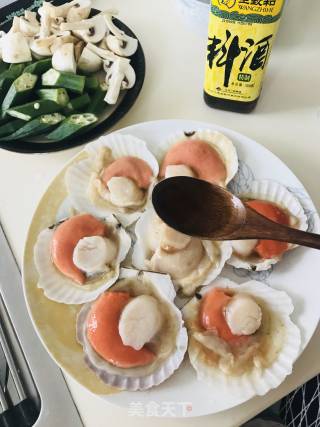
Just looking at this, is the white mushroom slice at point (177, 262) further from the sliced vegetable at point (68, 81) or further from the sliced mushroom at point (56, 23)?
the sliced mushroom at point (56, 23)

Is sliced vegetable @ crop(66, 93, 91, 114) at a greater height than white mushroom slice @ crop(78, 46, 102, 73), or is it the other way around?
white mushroom slice @ crop(78, 46, 102, 73)

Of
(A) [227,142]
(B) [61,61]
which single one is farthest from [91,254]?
(B) [61,61]

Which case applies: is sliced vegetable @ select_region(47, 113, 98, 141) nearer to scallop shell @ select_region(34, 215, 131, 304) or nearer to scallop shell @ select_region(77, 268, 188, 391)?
scallop shell @ select_region(34, 215, 131, 304)

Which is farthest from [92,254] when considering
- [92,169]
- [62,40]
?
[62,40]

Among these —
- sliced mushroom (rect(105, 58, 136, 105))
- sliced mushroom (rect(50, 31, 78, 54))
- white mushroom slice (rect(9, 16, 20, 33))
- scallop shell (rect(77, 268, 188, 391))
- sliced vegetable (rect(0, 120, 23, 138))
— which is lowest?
scallop shell (rect(77, 268, 188, 391))

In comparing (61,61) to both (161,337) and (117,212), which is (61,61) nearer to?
(117,212)

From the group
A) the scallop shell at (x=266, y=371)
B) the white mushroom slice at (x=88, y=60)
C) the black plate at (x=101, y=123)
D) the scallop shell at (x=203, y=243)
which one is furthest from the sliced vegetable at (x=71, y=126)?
the scallop shell at (x=266, y=371)

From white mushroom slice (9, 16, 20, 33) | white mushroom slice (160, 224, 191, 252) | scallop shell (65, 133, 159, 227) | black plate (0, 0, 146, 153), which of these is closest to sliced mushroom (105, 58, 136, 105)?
black plate (0, 0, 146, 153)
